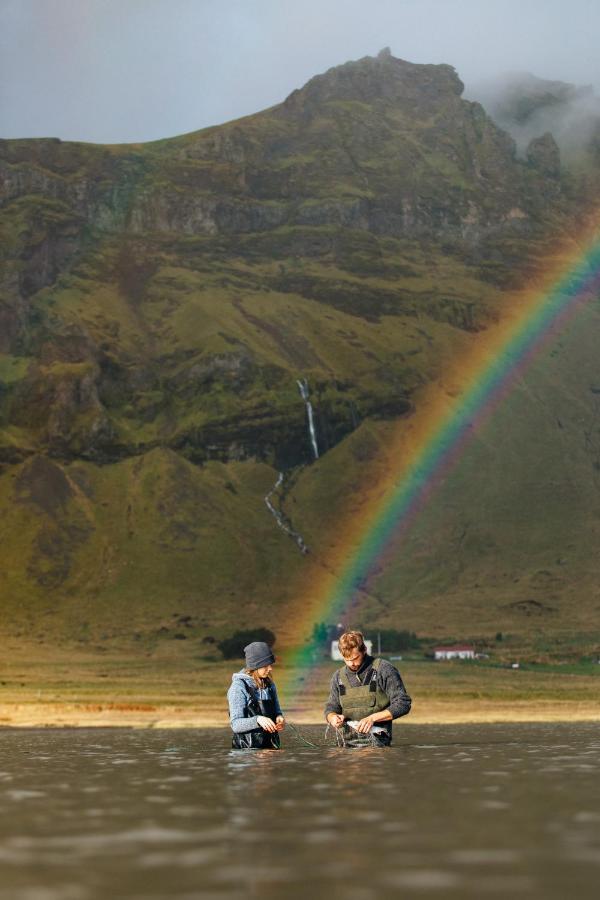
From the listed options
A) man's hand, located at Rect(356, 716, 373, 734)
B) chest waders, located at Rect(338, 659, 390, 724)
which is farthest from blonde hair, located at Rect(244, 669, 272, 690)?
man's hand, located at Rect(356, 716, 373, 734)

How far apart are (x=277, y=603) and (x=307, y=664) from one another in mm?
46658

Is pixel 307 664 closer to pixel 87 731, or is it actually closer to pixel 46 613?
pixel 46 613

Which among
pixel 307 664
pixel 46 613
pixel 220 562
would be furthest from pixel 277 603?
pixel 307 664

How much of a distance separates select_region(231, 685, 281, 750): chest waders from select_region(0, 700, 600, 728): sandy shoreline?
121ft

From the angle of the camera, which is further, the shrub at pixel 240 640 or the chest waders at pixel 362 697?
the shrub at pixel 240 640

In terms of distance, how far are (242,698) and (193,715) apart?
1997 inches

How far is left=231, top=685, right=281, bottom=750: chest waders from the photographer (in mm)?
23812

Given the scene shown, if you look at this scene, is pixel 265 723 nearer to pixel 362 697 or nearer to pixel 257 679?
pixel 257 679

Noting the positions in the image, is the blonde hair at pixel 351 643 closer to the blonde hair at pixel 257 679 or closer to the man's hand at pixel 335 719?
the man's hand at pixel 335 719

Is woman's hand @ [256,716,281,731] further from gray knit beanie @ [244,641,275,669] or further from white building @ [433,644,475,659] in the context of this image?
white building @ [433,644,475,659]

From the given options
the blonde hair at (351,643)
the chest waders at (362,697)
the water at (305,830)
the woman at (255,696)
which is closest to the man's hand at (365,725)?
the chest waders at (362,697)

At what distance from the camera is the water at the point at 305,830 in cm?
1050

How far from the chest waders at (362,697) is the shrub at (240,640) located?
120845mm

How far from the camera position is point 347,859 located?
11.7 meters
